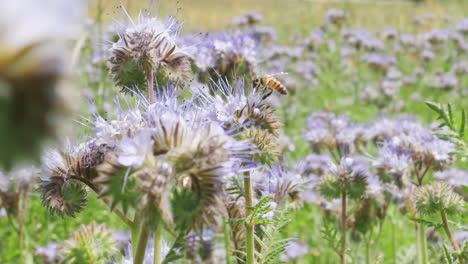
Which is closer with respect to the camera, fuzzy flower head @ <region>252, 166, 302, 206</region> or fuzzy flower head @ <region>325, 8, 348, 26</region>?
fuzzy flower head @ <region>252, 166, 302, 206</region>

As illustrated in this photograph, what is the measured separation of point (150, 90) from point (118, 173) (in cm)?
57

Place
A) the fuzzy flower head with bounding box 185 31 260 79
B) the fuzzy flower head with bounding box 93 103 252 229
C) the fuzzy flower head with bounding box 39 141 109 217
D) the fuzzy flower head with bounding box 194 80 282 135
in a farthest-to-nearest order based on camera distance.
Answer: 1. the fuzzy flower head with bounding box 185 31 260 79
2. the fuzzy flower head with bounding box 194 80 282 135
3. the fuzzy flower head with bounding box 39 141 109 217
4. the fuzzy flower head with bounding box 93 103 252 229

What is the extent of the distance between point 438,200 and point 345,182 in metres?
0.53

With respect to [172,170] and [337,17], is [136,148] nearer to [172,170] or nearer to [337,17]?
[172,170]

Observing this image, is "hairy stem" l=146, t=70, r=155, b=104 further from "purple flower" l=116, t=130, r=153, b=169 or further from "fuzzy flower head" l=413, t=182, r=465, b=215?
"fuzzy flower head" l=413, t=182, r=465, b=215

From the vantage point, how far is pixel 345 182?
109 inches

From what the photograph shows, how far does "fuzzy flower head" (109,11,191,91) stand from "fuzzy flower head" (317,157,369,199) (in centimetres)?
119

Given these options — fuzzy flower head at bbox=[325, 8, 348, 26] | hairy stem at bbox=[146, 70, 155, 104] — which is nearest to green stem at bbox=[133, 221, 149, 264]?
hairy stem at bbox=[146, 70, 155, 104]

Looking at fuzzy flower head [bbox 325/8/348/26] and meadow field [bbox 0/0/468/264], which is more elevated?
fuzzy flower head [bbox 325/8/348/26]

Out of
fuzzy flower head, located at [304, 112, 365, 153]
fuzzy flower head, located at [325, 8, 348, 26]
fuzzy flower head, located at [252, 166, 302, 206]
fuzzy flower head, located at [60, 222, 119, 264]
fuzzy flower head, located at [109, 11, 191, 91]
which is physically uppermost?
fuzzy flower head, located at [325, 8, 348, 26]

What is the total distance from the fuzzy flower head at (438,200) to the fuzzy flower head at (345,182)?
0.38 m

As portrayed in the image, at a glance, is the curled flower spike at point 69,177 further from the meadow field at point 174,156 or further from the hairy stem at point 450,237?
the hairy stem at point 450,237

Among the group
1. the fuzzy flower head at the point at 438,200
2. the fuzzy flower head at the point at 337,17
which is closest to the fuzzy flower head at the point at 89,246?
the fuzzy flower head at the point at 438,200

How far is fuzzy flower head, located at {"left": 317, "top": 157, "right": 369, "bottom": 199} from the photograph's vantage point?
2.78 m
